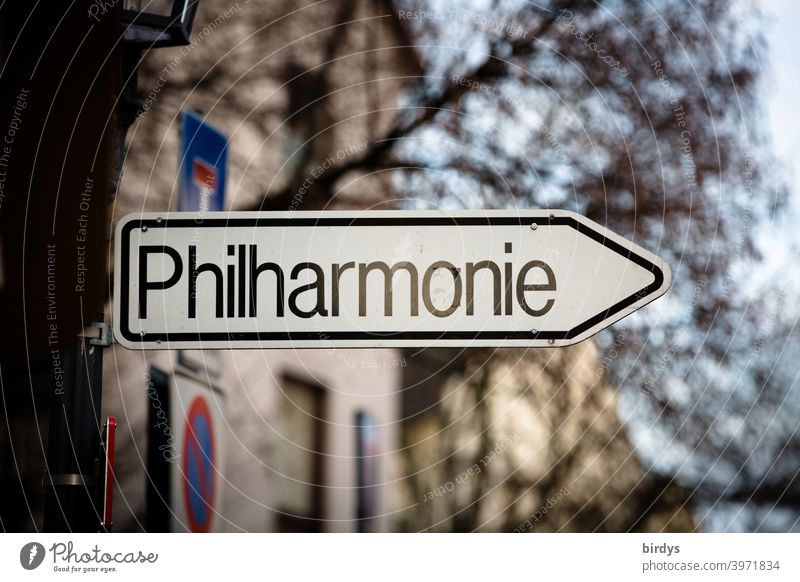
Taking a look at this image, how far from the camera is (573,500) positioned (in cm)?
413

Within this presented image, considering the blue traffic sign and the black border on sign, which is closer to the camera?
the black border on sign

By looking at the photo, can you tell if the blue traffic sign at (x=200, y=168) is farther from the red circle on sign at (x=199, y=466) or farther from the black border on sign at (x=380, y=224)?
the red circle on sign at (x=199, y=466)

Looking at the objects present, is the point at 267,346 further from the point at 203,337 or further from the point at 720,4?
the point at 720,4

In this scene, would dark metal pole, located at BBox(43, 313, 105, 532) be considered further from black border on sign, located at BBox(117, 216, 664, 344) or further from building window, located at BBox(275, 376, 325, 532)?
building window, located at BBox(275, 376, 325, 532)

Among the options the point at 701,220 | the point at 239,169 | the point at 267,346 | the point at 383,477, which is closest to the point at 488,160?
the point at 701,220

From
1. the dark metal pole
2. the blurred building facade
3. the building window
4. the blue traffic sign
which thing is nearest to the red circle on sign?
the dark metal pole

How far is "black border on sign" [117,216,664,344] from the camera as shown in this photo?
5.70 ft

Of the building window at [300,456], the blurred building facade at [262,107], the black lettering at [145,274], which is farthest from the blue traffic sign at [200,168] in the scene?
the building window at [300,456]

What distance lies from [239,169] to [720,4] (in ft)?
7.25

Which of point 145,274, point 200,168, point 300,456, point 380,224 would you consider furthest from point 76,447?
point 300,456

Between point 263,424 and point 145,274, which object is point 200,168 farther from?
point 263,424

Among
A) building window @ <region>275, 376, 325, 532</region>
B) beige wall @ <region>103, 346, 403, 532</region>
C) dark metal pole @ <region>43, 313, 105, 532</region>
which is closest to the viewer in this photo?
dark metal pole @ <region>43, 313, 105, 532</region>

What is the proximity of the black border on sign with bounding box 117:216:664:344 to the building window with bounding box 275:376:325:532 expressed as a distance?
4312 mm
